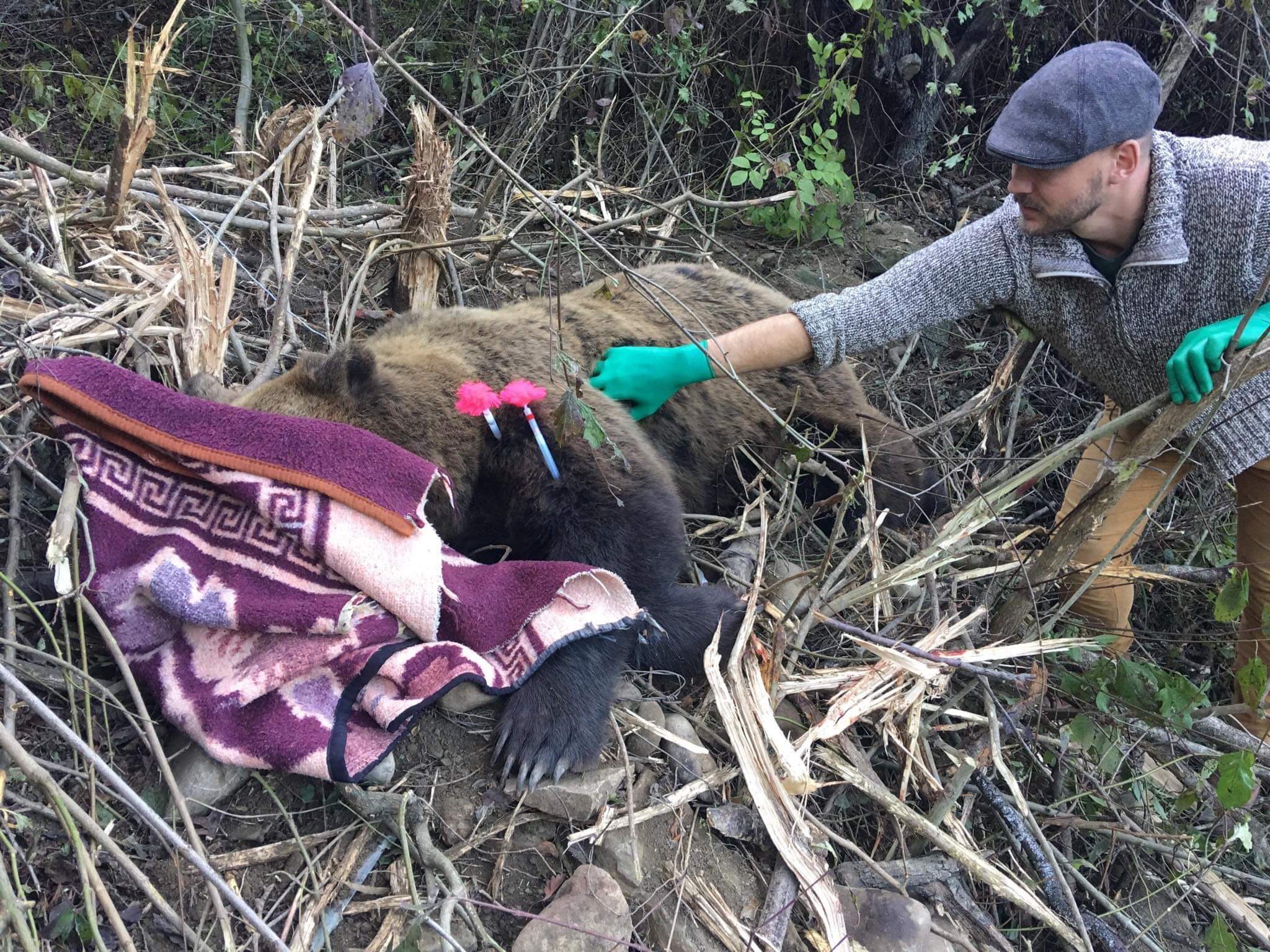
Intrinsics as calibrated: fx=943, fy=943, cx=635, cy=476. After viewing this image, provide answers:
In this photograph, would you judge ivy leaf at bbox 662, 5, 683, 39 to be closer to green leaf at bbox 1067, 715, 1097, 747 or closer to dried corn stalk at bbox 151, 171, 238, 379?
dried corn stalk at bbox 151, 171, 238, 379

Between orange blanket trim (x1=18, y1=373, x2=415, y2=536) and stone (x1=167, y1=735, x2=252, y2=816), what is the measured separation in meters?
0.76

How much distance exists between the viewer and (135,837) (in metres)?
2.35

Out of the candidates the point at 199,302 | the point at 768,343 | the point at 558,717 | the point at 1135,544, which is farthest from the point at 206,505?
the point at 1135,544

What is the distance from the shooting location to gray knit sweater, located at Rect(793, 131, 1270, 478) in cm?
337

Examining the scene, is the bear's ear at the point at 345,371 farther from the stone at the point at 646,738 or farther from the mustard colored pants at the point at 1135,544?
the mustard colored pants at the point at 1135,544

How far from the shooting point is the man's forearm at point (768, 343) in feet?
12.8

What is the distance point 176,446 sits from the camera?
8.79 feet

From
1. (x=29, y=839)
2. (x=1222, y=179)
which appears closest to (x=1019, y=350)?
(x=1222, y=179)

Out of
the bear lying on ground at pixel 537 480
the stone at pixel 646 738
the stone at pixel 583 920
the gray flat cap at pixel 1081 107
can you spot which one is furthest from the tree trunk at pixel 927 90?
the stone at pixel 583 920

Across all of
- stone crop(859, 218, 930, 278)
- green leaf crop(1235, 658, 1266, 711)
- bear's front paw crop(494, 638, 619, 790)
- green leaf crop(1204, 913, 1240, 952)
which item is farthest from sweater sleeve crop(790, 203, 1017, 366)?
stone crop(859, 218, 930, 278)

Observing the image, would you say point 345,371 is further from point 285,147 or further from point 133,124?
point 285,147

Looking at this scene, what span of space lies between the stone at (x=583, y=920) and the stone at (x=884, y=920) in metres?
0.64

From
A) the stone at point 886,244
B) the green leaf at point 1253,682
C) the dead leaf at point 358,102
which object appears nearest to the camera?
the green leaf at point 1253,682

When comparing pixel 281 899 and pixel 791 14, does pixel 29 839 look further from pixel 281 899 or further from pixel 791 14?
pixel 791 14
